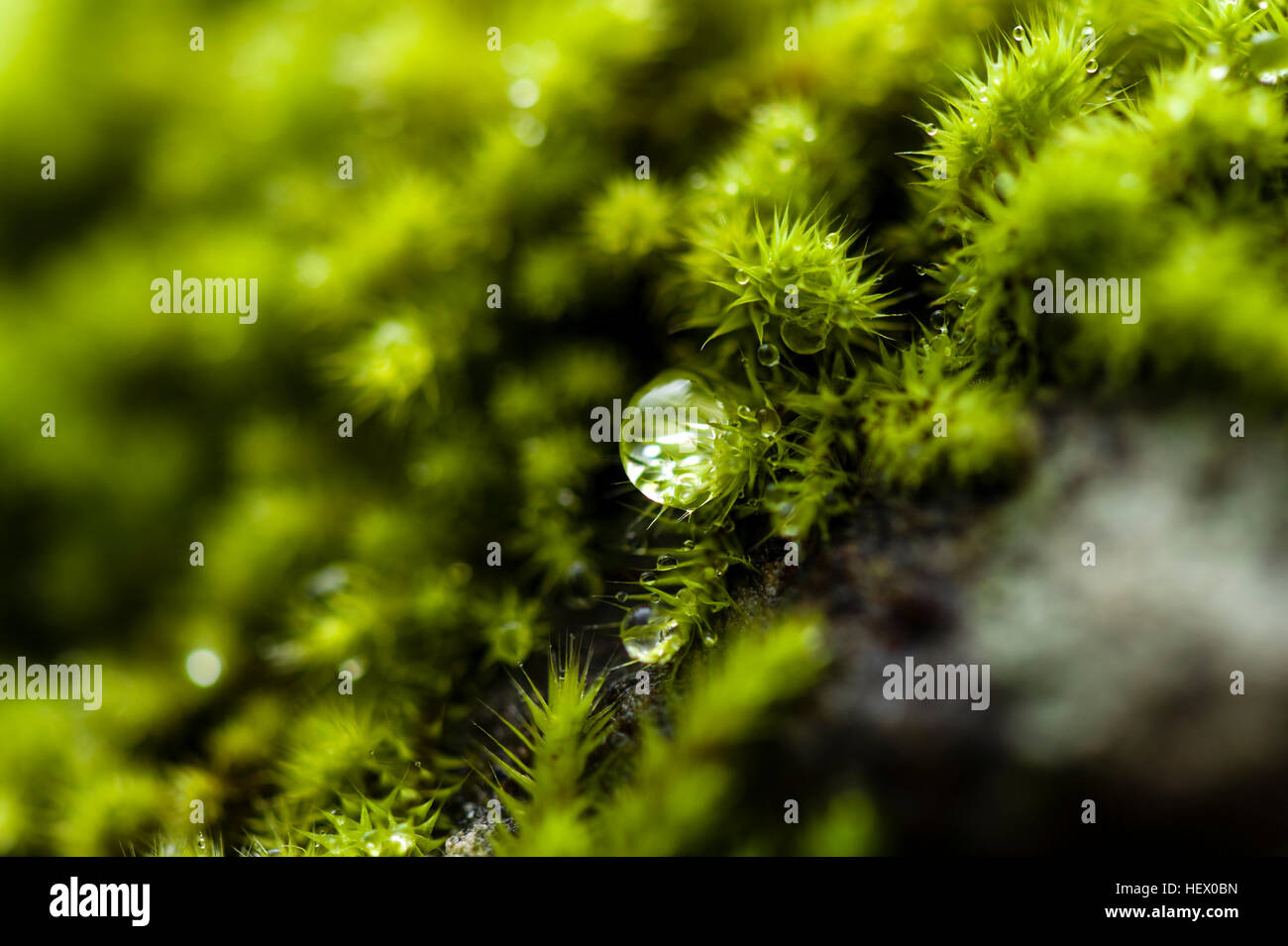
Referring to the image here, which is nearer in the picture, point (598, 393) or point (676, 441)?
point (676, 441)

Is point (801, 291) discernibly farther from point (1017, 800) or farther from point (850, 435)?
point (1017, 800)

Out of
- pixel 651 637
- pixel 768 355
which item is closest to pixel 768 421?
pixel 768 355

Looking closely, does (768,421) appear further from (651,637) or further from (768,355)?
(651,637)

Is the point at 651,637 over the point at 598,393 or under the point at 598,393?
under

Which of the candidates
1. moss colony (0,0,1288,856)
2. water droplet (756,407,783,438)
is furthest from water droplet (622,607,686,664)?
water droplet (756,407,783,438)

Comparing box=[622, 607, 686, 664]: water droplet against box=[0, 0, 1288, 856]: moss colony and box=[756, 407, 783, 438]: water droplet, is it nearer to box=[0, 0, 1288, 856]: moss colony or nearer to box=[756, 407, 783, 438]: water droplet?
box=[0, 0, 1288, 856]: moss colony

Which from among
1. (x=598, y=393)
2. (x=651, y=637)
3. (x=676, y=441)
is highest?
(x=598, y=393)

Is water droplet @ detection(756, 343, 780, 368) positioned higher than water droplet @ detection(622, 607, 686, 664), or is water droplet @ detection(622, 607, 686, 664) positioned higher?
water droplet @ detection(756, 343, 780, 368)
